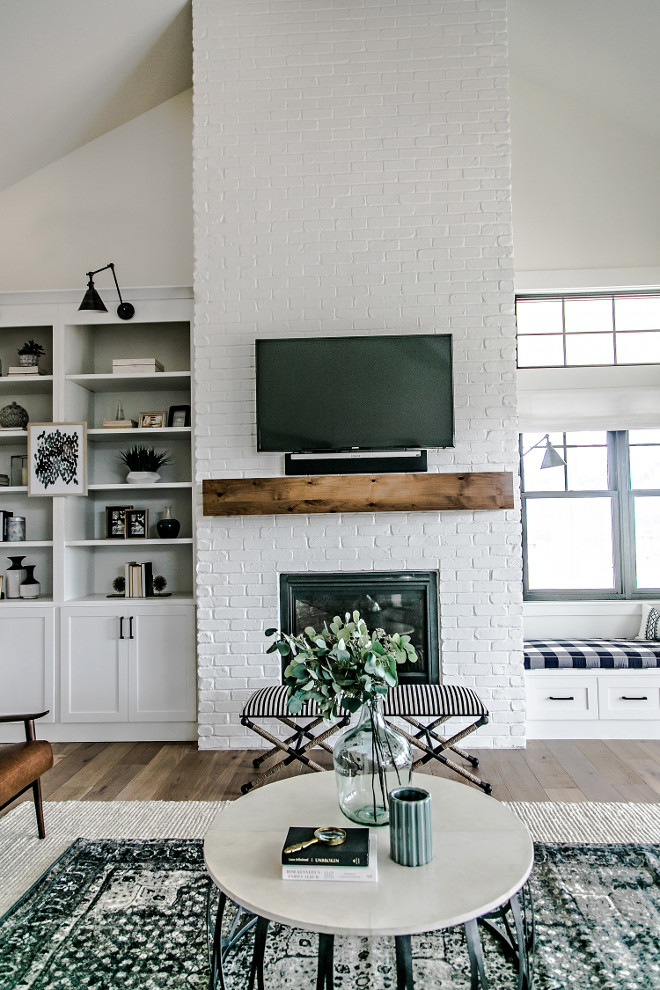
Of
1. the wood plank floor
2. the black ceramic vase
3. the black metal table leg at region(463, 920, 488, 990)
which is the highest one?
the black ceramic vase

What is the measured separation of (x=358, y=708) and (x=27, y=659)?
2683mm

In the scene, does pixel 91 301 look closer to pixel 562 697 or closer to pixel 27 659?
pixel 27 659

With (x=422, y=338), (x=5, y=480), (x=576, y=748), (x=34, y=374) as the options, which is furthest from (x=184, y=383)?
(x=576, y=748)

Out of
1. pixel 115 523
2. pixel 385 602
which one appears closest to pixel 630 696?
pixel 385 602

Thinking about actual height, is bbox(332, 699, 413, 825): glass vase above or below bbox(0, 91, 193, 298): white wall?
below

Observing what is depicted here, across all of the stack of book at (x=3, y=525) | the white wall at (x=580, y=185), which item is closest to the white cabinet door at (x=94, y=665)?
the stack of book at (x=3, y=525)

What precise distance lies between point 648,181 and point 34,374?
3942 mm

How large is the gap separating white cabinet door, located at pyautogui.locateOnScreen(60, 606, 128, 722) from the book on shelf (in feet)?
8.05

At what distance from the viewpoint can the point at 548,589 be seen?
171 inches

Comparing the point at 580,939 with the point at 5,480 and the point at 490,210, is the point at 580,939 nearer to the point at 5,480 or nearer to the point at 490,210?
the point at 490,210

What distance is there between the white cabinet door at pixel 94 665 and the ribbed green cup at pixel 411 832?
251cm

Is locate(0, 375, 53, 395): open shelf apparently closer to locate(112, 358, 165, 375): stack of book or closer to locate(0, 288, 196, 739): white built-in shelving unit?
locate(0, 288, 196, 739): white built-in shelving unit

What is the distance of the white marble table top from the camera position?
1333mm

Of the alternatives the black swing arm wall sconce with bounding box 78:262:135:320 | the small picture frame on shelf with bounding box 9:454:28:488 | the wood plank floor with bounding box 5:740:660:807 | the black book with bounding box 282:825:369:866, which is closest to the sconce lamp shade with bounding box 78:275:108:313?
the black swing arm wall sconce with bounding box 78:262:135:320
